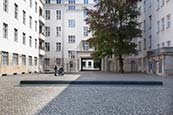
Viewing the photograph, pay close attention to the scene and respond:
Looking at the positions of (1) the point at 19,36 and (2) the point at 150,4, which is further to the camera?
(2) the point at 150,4

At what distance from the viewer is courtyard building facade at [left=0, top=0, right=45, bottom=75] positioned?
31.3 meters

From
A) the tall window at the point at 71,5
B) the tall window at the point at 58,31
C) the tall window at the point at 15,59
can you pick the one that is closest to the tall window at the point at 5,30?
the tall window at the point at 15,59

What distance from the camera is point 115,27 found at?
139 ft

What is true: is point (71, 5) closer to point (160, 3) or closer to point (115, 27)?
point (115, 27)

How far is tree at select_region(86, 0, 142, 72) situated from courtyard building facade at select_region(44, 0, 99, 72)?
17182 mm

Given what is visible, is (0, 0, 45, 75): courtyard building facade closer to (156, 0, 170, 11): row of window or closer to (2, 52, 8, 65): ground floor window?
(2, 52, 8, 65): ground floor window

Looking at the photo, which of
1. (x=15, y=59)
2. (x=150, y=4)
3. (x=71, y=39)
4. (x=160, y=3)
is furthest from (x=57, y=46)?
(x=160, y=3)

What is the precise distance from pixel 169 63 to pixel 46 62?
3438 centimetres

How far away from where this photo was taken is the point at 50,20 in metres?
61.7

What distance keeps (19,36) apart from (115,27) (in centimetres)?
1411

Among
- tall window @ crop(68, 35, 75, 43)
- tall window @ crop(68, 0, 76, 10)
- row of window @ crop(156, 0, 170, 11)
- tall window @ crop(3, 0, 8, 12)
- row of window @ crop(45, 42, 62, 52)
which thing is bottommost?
row of window @ crop(45, 42, 62, 52)

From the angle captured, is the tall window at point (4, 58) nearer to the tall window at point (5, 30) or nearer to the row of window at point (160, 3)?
the tall window at point (5, 30)

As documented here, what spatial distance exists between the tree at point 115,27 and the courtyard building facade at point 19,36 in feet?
31.2

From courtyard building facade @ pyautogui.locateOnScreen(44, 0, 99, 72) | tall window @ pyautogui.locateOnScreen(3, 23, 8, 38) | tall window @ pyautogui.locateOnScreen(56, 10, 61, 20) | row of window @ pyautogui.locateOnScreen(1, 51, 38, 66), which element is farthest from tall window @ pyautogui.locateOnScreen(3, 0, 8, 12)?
tall window @ pyautogui.locateOnScreen(56, 10, 61, 20)
